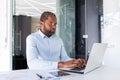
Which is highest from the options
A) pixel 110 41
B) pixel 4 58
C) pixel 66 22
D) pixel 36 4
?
pixel 36 4

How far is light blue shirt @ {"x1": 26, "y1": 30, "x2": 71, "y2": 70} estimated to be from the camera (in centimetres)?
158

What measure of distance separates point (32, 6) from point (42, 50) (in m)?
1.98

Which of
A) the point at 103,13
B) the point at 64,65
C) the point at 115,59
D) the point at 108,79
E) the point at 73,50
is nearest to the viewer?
the point at 108,79

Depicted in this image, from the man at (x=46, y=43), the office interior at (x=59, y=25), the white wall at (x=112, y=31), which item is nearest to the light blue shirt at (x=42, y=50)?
the man at (x=46, y=43)

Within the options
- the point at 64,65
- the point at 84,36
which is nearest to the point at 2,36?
the point at 84,36

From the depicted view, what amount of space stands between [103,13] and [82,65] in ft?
5.30

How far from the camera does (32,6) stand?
371cm

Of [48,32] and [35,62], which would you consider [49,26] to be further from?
[35,62]

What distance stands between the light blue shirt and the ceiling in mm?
1745

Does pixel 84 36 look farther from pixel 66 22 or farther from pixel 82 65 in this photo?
pixel 82 65

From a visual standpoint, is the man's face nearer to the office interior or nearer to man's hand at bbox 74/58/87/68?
man's hand at bbox 74/58/87/68

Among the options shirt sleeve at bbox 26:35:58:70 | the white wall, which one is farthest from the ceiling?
shirt sleeve at bbox 26:35:58:70

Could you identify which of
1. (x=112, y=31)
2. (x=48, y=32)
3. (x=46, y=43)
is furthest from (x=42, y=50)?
(x=112, y=31)

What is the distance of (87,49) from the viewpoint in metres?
3.54
